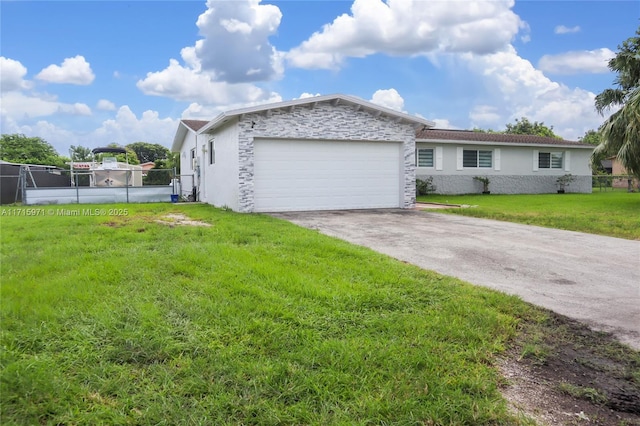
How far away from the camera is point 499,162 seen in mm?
23281

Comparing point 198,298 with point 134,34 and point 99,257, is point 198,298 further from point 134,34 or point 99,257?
point 134,34

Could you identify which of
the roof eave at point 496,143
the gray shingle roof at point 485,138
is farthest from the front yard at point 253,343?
the gray shingle roof at point 485,138

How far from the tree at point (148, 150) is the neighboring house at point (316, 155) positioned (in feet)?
217

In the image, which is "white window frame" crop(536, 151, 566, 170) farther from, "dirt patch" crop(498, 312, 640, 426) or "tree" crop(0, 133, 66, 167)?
"tree" crop(0, 133, 66, 167)

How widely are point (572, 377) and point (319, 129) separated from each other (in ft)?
37.5

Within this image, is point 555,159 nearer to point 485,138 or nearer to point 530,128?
point 485,138

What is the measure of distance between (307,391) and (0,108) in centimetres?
584

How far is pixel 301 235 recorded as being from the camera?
7.41m

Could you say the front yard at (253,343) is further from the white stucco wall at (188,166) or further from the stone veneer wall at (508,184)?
the stone veneer wall at (508,184)

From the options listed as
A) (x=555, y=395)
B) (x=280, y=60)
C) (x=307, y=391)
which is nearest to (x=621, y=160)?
(x=280, y=60)

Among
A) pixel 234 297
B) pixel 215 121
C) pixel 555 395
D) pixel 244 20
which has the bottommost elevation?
pixel 555 395

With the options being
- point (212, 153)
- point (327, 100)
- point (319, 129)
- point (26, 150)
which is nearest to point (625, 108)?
point (327, 100)

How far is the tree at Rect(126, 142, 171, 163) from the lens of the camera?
7488 cm

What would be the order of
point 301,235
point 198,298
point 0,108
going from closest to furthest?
point 198,298
point 0,108
point 301,235
